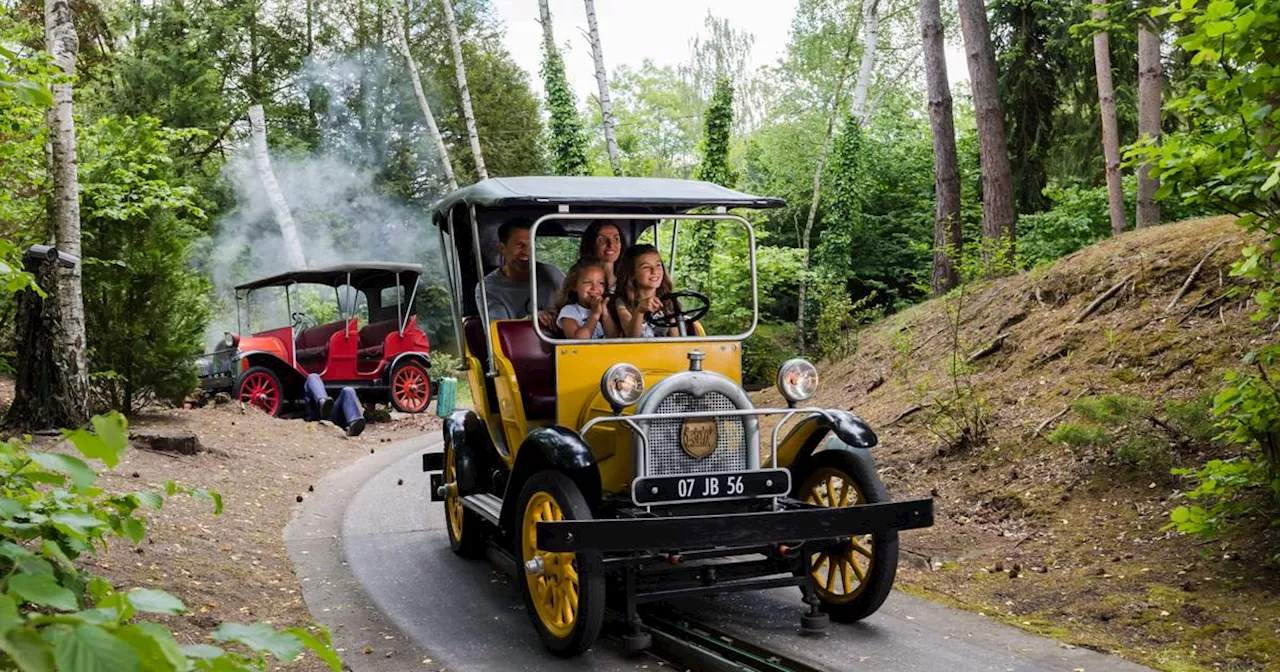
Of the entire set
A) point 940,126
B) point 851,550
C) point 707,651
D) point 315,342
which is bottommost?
point 707,651

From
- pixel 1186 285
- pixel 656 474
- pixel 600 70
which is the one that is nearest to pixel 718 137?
pixel 600 70

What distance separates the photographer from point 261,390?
18.0 meters

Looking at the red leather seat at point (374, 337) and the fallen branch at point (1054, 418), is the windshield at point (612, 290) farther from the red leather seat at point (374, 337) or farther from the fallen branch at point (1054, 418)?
the red leather seat at point (374, 337)

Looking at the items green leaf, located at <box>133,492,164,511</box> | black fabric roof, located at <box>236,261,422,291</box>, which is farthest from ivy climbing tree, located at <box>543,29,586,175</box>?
green leaf, located at <box>133,492,164,511</box>

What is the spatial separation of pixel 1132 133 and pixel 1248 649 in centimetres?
1548

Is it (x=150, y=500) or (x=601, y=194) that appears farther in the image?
(x=601, y=194)

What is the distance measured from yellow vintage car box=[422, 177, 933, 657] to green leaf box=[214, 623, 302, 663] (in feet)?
10.3

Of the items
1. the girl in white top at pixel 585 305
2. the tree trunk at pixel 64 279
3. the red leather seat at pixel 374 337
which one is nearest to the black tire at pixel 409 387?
the red leather seat at pixel 374 337

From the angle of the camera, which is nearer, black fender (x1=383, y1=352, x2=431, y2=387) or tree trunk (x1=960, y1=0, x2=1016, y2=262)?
tree trunk (x1=960, y1=0, x2=1016, y2=262)

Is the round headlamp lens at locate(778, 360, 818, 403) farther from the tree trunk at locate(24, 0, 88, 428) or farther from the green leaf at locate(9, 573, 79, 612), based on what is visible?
the tree trunk at locate(24, 0, 88, 428)

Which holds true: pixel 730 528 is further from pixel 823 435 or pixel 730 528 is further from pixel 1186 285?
pixel 1186 285

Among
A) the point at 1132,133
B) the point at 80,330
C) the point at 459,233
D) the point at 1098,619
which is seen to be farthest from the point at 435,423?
the point at 1098,619

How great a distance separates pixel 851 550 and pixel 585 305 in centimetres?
206

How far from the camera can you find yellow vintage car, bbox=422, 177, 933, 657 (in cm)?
520
